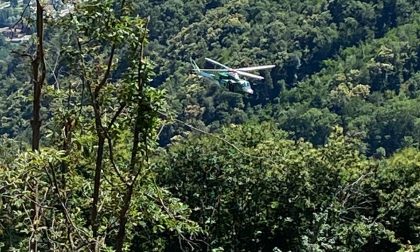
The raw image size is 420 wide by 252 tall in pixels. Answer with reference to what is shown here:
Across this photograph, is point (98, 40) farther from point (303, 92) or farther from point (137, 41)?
point (303, 92)

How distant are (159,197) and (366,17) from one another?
97.9 metres

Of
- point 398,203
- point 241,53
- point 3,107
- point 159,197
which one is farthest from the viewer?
point 241,53

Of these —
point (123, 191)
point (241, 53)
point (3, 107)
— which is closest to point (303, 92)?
point (241, 53)

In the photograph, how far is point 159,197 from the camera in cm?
640

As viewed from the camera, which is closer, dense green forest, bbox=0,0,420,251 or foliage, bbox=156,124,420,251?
dense green forest, bbox=0,0,420,251

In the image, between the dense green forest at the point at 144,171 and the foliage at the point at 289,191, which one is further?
the foliage at the point at 289,191

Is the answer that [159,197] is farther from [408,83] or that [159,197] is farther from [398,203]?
[408,83]

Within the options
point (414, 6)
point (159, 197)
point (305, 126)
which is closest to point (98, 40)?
point (159, 197)

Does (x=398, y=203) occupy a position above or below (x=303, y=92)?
above

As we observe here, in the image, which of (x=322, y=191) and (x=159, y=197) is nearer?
(x=159, y=197)

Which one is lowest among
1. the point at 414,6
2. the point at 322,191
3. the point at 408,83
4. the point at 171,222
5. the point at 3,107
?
the point at 3,107

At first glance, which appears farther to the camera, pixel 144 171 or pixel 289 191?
pixel 289 191

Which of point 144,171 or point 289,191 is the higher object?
point 144,171

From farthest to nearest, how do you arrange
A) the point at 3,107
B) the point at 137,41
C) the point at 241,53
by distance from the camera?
the point at 241,53, the point at 3,107, the point at 137,41
